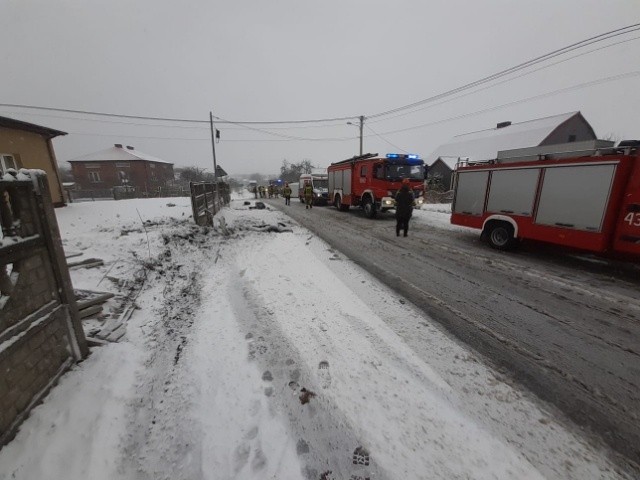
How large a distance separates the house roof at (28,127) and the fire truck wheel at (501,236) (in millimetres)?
18595

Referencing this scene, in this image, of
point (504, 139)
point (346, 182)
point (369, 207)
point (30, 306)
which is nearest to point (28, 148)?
point (346, 182)

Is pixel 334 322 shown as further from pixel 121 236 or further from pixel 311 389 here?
pixel 121 236

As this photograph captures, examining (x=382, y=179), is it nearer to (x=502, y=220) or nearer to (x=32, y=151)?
(x=502, y=220)

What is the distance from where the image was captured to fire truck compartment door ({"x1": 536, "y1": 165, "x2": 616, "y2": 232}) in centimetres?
557

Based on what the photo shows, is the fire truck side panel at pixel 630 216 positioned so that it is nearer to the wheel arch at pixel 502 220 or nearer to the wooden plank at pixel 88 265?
the wheel arch at pixel 502 220

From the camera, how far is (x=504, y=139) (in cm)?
3056

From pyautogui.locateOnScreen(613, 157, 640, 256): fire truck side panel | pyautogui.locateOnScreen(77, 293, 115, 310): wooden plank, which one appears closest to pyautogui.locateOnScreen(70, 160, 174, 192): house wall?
pyautogui.locateOnScreen(77, 293, 115, 310): wooden plank

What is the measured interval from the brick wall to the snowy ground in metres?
0.18

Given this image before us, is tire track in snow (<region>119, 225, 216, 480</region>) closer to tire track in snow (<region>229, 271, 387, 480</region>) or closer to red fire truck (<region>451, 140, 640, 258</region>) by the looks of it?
tire track in snow (<region>229, 271, 387, 480</region>)

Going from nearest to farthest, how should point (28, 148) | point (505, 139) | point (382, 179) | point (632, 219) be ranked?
point (632, 219), point (382, 179), point (28, 148), point (505, 139)

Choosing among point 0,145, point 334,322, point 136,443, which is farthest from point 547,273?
point 0,145

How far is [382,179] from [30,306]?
1191 cm

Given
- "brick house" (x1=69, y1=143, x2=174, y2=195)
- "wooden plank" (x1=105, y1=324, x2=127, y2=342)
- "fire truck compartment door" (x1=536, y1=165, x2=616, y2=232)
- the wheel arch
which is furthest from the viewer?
"brick house" (x1=69, y1=143, x2=174, y2=195)

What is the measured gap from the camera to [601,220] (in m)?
5.59
